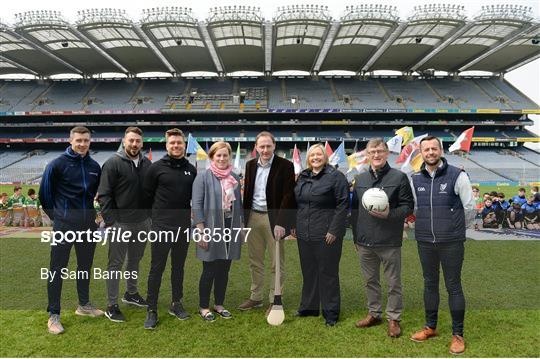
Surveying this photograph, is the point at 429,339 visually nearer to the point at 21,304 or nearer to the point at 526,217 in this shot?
the point at 21,304

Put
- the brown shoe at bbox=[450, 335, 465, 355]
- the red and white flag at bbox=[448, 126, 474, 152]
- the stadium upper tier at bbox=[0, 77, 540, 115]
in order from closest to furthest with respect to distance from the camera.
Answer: the brown shoe at bbox=[450, 335, 465, 355]
the red and white flag at bbox=[448, 126, 474, 152]
the stadium upper tier at bbox=[0, 77, 540, 115]

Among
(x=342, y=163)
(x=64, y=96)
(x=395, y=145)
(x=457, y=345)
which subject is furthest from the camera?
(x=64, y=96)

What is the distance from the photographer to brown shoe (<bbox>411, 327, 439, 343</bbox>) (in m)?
3.61

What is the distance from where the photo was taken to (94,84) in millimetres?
43625

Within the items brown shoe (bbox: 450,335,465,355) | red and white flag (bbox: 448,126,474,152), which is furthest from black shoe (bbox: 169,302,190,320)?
red and white flag (bbox: 448,126,474,152)

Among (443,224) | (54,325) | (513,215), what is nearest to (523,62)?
(513,215)

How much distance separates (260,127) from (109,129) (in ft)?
55.4

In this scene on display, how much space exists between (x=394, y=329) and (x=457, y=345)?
57cm

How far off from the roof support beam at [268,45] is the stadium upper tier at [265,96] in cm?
262

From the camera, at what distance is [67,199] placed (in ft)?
13.1

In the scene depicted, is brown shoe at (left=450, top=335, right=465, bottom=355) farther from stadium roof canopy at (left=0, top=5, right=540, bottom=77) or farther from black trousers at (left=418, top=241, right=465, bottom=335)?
stadium roof canopy at (left=0, top=5, right=540, bottom=77)

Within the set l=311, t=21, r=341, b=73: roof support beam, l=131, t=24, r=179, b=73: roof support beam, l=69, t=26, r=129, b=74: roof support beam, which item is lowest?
l=69, t=26, r=129, b=74: roof support beam

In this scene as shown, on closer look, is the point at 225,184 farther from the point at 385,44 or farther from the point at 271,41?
the point at 385,44

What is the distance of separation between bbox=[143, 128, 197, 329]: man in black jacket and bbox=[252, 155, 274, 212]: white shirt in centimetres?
74
